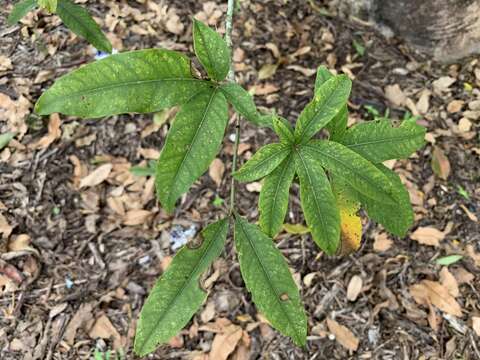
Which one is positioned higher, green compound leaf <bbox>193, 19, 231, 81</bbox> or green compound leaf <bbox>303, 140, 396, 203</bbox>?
green compound leaf <bbox>193, 19, 231, 81</bbox>

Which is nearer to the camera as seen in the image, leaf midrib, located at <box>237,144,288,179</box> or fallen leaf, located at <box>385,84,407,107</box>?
leaf midrib, located at <box>237,144,288,179</box>

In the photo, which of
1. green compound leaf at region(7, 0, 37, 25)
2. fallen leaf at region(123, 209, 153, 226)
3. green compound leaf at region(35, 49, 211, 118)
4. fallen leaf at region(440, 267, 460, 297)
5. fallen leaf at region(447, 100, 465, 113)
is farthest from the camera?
fallen leaf at region(447, 100, 465, 113)

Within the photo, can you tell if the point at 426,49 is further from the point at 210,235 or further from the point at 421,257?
the point at 210,235

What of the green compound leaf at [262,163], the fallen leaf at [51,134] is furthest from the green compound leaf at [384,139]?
the fallen leaf at [51,134]

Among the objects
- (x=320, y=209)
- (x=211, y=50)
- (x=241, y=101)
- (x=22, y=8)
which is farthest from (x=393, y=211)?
(x=22, y=8)

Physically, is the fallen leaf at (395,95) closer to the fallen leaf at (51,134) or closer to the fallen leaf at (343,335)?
the fallen leaf at (343,335)

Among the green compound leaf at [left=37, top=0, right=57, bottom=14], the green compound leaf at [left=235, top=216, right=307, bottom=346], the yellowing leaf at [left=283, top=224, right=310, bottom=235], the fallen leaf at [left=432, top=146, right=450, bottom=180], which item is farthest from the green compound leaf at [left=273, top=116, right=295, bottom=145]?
the fallen leaf at [left=432, top=146, right=450, bottom=180]

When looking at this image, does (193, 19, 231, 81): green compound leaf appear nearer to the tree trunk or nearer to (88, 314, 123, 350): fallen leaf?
(88, 314, 123, 350): fallen leaf
